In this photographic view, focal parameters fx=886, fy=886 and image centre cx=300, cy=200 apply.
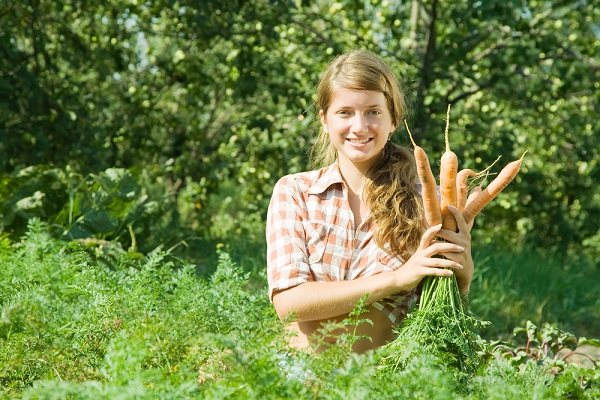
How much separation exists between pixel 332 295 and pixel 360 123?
56 cm

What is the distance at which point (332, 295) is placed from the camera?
2533 millimetres

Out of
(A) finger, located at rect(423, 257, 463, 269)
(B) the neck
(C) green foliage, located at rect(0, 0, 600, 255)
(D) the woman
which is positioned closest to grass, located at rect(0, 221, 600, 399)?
(D) the woman

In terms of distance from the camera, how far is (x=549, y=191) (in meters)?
7.44

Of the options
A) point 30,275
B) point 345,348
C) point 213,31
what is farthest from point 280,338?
point 213,31

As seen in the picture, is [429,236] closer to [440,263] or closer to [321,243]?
[440,263]

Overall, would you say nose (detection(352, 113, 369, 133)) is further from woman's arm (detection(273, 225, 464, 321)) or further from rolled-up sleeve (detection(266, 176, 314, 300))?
woman's arm (detection(273, 225, 464, 321))

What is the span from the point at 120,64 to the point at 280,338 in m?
4.34

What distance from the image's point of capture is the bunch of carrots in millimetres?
2289

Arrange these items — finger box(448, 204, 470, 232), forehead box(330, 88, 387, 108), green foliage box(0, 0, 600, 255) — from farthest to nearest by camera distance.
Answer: green foliage box(0, 0, 600, 255), forehead box(330, 88, 387, 108), finger box(448, 204, 470, 232)

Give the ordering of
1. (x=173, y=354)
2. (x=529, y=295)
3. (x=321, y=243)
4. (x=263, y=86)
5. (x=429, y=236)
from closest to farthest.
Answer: (x=173, y=354)
(x=429, y=236)
(x=321, y=243)
(x=529, y=295)
(x=263, y=86)

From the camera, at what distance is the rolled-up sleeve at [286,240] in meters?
2.63

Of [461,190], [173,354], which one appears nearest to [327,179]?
[461,190]

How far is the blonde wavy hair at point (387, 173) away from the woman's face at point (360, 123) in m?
0.03

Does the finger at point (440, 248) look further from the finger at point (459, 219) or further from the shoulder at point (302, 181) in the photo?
the shoulder at point (302, 181)
